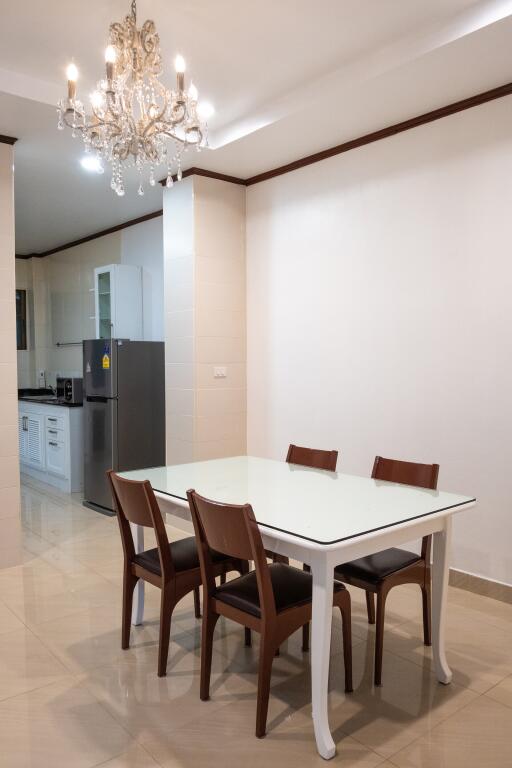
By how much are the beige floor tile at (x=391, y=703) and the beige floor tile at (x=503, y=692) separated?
77mm

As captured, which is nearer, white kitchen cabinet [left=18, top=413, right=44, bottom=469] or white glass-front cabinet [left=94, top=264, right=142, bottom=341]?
white glass-front cabinet [left=94, top=264, right=142, bottom=341]

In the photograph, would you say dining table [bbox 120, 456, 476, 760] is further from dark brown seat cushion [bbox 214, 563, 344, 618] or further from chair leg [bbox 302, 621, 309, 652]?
chair leg [bbox 302, 621, 309, 652]

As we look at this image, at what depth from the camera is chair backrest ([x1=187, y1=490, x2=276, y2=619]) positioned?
1959mm

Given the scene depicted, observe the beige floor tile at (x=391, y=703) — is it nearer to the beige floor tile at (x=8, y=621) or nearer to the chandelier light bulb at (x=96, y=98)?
the beige floor tile at (x=8, y=621)

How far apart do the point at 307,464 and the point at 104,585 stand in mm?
1419

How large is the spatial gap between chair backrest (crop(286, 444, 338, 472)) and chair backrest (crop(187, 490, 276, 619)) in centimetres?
110

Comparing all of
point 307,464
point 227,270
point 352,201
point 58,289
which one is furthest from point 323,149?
point 58,289

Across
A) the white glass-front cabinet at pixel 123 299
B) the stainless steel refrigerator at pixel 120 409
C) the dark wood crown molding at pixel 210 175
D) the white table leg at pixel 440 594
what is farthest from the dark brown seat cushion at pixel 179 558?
the white glass-front cabinet at pixel 123 299

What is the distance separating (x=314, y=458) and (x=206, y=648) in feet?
4.18

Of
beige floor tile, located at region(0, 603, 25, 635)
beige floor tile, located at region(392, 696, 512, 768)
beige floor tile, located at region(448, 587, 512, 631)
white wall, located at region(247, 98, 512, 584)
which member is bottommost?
beige floor tile, located at region(0, 603, 25, 635)

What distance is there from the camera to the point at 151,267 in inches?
229

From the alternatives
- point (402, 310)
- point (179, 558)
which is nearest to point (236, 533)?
point (179, 558)

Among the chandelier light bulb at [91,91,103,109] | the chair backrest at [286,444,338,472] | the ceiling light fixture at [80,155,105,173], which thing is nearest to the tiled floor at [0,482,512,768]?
the chair backrest at [286,444,338,472]

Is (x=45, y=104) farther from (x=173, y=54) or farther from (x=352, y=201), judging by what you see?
(x=352, y=201)
